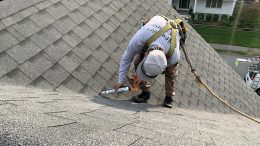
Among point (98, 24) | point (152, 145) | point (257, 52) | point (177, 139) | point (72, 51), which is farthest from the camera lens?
point (257, 52)

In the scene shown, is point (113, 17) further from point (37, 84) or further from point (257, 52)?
point (257, 52)

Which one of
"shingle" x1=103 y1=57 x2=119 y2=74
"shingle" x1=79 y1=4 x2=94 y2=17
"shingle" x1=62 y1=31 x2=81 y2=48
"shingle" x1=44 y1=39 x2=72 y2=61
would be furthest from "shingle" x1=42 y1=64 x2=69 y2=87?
"shingle" x1=79 y1=4 x2=94 y2=17

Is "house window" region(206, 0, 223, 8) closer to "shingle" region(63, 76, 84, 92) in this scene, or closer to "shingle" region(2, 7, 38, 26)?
"shingle" region(2, 7, 38, 26)

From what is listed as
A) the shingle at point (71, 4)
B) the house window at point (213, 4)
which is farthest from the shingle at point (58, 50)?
the house window at point (213, 4)

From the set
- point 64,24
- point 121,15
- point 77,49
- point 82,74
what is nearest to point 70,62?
point 82,74

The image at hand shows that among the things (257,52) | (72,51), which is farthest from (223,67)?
(257,52)

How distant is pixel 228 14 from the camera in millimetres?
36250

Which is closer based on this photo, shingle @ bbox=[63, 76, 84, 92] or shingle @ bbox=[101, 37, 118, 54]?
shingle @ bbox=[63, 76, 84, 92]

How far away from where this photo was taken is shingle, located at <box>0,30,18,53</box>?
407 cm

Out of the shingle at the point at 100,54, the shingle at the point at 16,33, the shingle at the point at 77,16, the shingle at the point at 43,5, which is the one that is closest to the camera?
the shingle at the point at 16,33

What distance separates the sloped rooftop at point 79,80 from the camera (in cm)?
215

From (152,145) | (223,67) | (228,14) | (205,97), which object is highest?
(152,145)

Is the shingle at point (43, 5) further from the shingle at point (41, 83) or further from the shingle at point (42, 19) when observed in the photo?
the shingle at point (41, 83)

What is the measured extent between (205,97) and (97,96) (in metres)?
3.02
